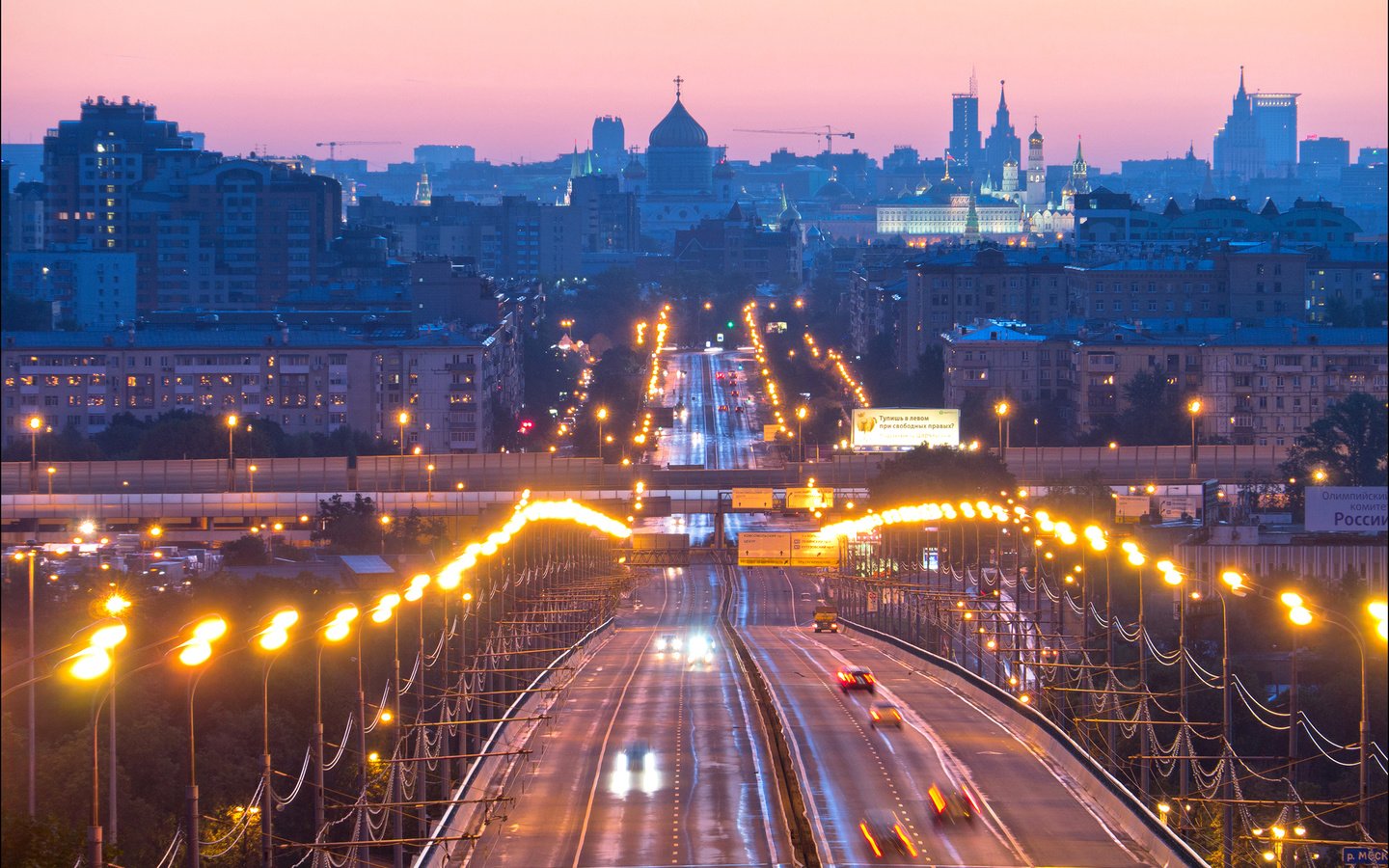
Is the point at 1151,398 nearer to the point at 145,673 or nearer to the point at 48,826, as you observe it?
the point at 145,673

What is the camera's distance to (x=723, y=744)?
32.2 meters

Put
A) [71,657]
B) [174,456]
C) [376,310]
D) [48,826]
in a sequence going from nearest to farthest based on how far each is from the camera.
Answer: [71,657] → [48,826] → [174,456] → [376,310]

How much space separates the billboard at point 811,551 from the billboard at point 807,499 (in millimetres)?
10238

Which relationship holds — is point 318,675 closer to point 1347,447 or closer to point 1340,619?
point 1340,619

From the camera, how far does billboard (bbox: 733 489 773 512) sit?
7256cm

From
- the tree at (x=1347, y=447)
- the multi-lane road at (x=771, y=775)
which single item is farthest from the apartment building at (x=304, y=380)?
the multi-lane road at (x=771, y=775)

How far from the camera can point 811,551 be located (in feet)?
204

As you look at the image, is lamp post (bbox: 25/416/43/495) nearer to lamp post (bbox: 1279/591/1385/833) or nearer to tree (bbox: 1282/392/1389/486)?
lamp post (bbox: 1279/591/1385/833)

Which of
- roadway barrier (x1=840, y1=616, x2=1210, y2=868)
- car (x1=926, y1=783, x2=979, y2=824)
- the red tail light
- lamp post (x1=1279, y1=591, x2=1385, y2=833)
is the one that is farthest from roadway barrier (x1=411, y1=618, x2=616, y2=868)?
lamp post (x1=1279, y1=591, x2=1385, y2=833)

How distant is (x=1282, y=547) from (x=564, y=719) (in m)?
27.1

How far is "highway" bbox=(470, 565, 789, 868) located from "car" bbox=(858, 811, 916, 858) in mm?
994

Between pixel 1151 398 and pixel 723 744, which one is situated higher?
pixel 1151 398

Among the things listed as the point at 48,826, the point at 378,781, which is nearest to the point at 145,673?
the point at 378,781

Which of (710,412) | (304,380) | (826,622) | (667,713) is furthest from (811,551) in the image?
(710,412)
